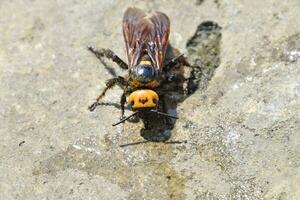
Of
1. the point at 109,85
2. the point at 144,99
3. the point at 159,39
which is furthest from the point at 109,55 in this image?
the point at 144,99

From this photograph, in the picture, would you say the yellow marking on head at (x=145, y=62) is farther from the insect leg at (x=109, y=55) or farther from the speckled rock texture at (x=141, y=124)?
the speckled rock texture at (x=141, y=124)

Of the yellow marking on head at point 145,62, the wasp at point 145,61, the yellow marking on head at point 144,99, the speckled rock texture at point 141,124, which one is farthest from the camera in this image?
the yellow marking on head at point 145,62

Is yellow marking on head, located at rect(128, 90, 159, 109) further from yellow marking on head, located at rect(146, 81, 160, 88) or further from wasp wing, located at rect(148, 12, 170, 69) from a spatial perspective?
wasp wing, located at rect(148, 12, 170, 69)

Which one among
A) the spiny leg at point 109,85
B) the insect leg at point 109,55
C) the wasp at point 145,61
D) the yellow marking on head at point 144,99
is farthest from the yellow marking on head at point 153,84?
the insect leg at point 109,55

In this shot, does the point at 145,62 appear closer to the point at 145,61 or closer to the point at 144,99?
the point at 145,61

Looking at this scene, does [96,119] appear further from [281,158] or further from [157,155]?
[281,158]

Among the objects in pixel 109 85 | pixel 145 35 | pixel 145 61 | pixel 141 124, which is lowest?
pixel 141 124

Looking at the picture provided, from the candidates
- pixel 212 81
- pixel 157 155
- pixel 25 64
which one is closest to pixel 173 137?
pixel 157 155
